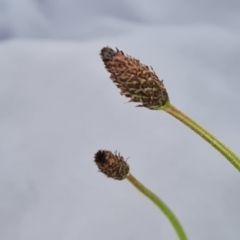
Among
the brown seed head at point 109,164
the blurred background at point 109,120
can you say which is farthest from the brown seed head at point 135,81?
the blurred background at point 109,120

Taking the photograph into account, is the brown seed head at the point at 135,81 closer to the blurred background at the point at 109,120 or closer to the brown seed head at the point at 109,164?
the brown seed head at the point at 109,164

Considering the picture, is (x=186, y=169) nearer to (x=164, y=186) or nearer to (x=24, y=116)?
(x=164, y=186)

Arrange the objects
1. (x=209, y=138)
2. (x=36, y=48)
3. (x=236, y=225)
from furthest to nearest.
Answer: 1. (x=36, y=48)
2. (x=236, y=225)
3. (x=209, y=138)

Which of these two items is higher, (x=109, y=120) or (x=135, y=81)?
(x=109, y=120)

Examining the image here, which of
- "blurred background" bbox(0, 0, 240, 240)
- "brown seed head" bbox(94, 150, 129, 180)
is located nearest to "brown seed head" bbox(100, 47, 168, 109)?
"brown seed head" bbox(94, 150, 129, 180)

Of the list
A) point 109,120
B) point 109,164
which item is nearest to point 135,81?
point 109,164

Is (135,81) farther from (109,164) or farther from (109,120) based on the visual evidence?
(109,120)

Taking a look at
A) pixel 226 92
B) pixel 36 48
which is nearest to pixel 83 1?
pixel 36 48
